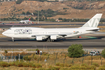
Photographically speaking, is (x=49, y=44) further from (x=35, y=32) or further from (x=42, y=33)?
(x=35, y=32)

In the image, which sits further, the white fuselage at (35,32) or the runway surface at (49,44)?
the white fuselage at (35,32)

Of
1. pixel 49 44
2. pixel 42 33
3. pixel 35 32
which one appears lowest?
pixel 49 44

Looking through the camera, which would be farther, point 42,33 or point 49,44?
point 42,33

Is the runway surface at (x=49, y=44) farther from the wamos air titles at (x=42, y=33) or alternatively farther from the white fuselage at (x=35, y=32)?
the white fuselage at (x=35, y=32)

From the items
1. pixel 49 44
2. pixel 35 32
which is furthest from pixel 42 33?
pixel 49 44

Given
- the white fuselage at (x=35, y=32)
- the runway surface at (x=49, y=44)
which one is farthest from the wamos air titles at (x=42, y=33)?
the runway surface at (x=49, y=44)

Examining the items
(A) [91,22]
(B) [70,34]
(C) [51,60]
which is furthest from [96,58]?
(A) [91,22]

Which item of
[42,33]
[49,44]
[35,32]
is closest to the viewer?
[49,44]

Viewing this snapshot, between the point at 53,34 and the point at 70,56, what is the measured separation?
22.3 metres

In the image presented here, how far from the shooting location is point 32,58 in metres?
38.0

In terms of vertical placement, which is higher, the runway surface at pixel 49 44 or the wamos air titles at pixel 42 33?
the wamos air titles at pixel 42 33

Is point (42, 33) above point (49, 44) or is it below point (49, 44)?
above

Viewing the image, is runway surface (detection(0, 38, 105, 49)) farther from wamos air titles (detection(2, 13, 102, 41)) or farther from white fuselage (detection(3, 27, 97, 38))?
white fuselage (detection(3, 27, 97, 38))

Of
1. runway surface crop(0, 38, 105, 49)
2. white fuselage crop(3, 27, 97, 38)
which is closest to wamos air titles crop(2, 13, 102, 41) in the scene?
white fuselage crop(3, 27, 97, 38)
